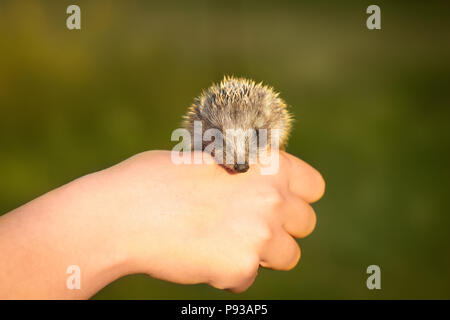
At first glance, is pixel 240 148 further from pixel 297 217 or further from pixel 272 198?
pixel 297 217

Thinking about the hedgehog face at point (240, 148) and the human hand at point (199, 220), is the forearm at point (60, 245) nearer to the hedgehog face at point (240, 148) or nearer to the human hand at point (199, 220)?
the human hand at point (199, 220)

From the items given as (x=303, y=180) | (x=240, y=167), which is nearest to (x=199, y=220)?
(x=240, y=167)

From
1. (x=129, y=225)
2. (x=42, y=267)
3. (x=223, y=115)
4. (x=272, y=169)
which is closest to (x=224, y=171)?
(x=272, y=169)

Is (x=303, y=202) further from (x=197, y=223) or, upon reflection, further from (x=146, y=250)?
(x=146, y=250)

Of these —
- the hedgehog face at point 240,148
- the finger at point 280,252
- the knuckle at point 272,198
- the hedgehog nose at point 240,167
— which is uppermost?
the hedgehog face at point 240,148

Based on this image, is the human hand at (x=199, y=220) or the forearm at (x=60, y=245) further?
the human hand at (x=199, y=220)

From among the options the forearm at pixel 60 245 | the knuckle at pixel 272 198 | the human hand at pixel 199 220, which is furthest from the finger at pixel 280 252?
the forearm at pixel 60 245
